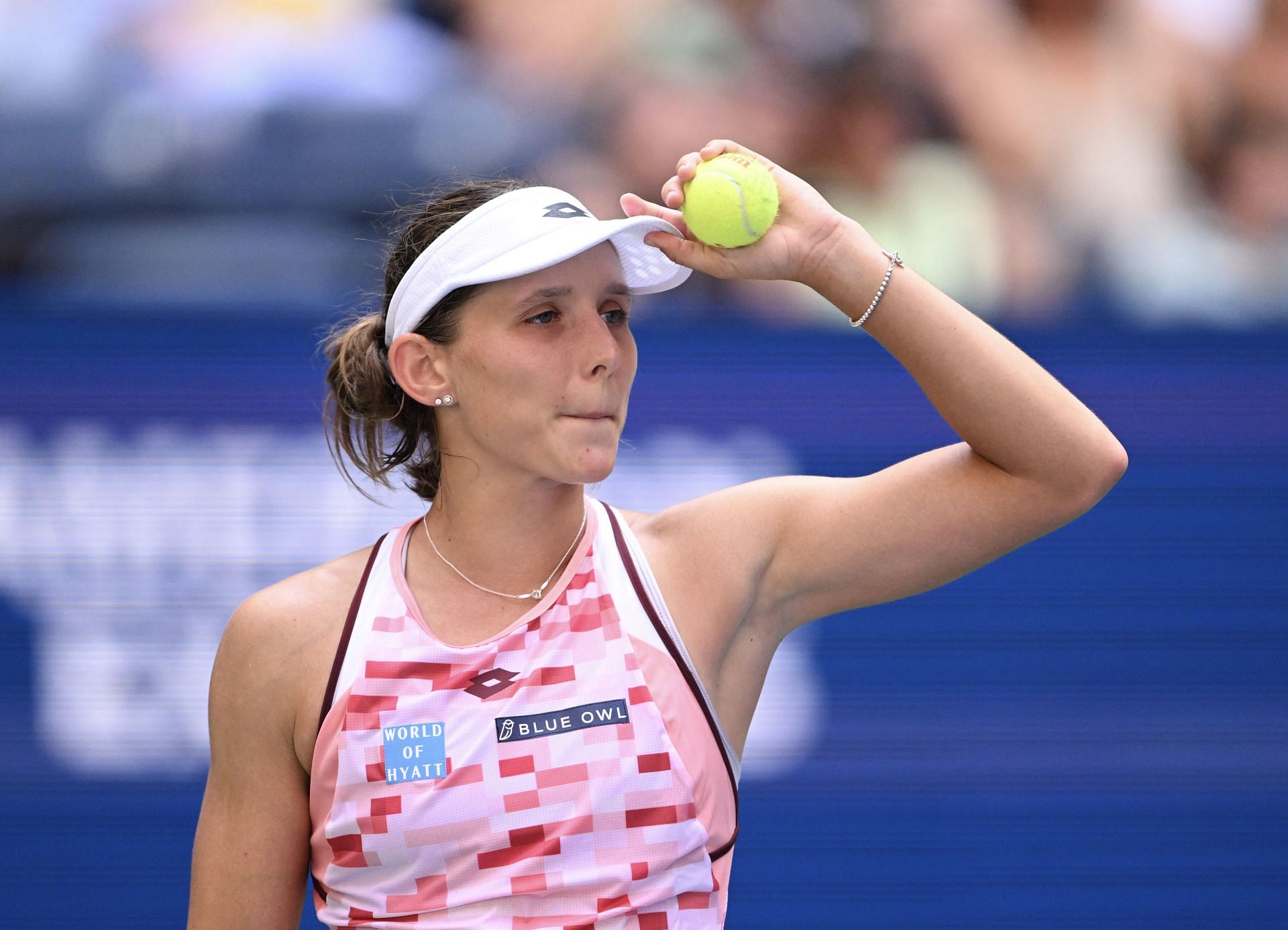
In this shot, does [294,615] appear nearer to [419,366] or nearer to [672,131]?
[419,366]

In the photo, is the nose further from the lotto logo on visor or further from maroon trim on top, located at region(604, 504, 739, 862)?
maroon trim on top, located at region(604, 504, 739, 862)

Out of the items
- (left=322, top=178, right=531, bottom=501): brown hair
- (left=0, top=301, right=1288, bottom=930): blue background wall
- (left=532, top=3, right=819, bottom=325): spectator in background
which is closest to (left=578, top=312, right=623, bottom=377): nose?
(left=322, top=178, right=531, bottom=501): brown hair

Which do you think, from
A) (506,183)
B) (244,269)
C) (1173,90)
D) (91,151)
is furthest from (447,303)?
(1173,90)

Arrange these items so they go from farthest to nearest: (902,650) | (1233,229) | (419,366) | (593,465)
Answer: (1233,229) → (902,650) → (419,366) → (593,465)

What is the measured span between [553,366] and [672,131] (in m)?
2.14

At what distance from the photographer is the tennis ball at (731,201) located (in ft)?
5.24

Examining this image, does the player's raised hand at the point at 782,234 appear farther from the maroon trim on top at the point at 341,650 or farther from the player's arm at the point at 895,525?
the maroon trim on top at the point at 341,650

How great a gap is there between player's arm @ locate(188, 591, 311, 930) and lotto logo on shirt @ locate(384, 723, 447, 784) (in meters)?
0.16

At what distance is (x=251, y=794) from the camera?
5.71 feet

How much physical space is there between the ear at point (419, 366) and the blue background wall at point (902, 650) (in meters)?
1.67

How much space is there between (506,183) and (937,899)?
7.81ft

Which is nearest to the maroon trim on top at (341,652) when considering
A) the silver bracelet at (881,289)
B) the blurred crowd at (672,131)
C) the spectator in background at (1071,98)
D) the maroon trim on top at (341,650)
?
the maroon trim on top at (341,650)

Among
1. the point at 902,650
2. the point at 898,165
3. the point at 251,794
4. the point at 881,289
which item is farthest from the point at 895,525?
the point at 898,165

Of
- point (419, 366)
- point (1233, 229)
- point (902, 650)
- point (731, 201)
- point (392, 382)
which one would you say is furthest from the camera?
point (1233, 229)
